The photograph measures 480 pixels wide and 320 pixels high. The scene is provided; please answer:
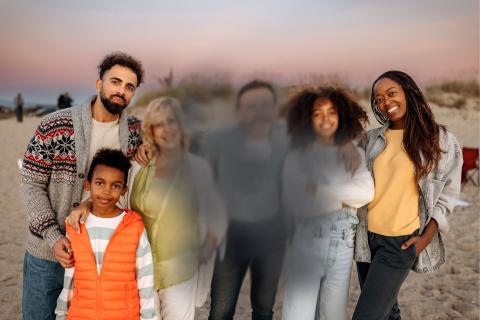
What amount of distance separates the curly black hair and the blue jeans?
117 cm

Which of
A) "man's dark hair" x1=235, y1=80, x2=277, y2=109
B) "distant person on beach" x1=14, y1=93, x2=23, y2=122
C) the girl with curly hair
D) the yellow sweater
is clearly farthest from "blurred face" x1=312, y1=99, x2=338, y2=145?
"distant person on beach" x1=14, y1=93, x2=23, y2=122

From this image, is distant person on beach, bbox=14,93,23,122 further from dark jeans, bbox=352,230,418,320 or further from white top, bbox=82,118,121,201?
dark jeans, bbox=352,230,418,320

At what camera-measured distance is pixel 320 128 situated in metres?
1.14

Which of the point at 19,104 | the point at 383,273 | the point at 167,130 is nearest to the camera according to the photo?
the point at 167,130

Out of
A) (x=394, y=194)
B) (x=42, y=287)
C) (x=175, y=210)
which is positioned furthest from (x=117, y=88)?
(x=394, y=194)

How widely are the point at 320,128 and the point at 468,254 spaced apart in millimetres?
4275

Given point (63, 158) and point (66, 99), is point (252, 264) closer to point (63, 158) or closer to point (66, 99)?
point (63, 158)

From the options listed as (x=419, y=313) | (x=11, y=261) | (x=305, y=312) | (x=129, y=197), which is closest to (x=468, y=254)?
(x=419, y=313)

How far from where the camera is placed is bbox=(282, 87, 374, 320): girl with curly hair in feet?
3.55

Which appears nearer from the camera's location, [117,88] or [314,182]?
[314,182]

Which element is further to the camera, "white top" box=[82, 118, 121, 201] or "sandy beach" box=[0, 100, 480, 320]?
"sandy beach" box=[0, 100, 480, 320]

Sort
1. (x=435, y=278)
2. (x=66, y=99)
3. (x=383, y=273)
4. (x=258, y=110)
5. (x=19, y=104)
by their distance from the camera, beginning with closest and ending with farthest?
(x=258, y=110)
(x=383, y=273)
(x=66, y=99)
(x=435, y=278)
(x=19, y=104)

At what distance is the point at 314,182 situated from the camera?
113 centimetres

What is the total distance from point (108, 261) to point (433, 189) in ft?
4.04
